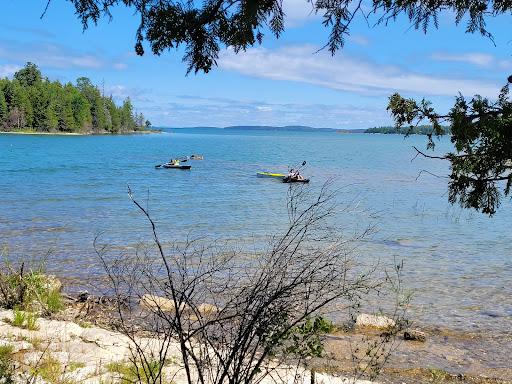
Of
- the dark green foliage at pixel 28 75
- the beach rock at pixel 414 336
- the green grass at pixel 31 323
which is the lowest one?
the beach rock at pixel 414 336

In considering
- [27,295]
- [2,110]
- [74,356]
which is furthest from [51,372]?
[2,110]

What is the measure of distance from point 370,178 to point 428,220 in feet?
77.5

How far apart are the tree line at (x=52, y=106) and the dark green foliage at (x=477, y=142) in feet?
451

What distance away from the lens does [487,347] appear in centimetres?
952

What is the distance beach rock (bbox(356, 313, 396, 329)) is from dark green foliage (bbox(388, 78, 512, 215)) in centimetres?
581

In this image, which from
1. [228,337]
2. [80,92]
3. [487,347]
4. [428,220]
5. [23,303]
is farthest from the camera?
[80,92]

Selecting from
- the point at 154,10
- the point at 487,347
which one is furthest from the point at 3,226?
the point at 154,10

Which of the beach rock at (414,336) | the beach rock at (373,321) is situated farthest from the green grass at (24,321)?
the beach rock at (414,336)

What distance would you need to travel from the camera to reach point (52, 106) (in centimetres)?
14012

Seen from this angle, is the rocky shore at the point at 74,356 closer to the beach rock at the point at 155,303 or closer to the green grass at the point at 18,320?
the green grass at the point at 18,320

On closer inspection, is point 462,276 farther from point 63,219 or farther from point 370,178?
point 370,178

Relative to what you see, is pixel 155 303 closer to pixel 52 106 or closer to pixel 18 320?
pixel 18 320

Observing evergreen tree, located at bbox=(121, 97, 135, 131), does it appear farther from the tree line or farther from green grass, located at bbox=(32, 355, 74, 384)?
green grass, located at bbox=(32, 355, 74, 384)

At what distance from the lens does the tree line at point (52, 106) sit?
13300 centimetres
